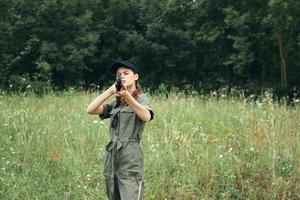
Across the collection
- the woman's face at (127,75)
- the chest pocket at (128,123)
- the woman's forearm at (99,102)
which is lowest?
the chest pocket at (128,123)

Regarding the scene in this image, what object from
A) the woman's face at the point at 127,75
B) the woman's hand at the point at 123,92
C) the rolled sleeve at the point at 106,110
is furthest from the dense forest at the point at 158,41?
the woman's hand at the point at 123,92

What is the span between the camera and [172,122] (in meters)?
6.32

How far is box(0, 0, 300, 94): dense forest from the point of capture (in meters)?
20.0

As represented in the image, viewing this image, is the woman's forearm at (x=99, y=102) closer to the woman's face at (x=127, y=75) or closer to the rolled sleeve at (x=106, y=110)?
the rolled sleeve at (x=106, y=110)

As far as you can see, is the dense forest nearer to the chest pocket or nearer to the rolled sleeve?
the rolled sleeve

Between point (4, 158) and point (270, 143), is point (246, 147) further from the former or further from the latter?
point (4, 158)

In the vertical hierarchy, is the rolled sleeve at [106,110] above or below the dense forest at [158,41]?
below

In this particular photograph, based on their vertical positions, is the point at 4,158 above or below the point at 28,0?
below

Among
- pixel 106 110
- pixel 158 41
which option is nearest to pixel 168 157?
pixel 106 110

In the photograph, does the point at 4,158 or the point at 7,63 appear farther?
the point at 7,63

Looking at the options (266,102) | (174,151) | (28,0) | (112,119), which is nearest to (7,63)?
(28,0)

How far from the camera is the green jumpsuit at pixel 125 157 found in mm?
3248

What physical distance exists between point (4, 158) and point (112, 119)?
2.10 m

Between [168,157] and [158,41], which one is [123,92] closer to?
[168,157]
